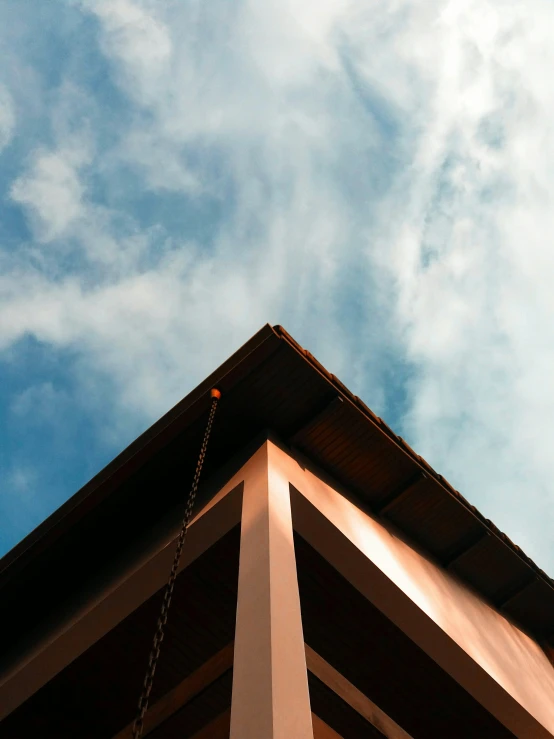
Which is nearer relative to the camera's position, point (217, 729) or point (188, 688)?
point (188, 688)

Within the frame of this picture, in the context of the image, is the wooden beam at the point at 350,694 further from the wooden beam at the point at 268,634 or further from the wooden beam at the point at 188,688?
the wooden beam at the point at 268,634

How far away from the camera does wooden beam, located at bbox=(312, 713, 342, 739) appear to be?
6.74 meters

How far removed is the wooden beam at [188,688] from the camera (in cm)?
610

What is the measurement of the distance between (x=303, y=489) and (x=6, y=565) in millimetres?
3373

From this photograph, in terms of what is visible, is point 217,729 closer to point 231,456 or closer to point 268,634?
point 231,456

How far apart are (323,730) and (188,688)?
5.25 ft

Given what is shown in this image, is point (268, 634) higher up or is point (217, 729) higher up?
point (217, 729)

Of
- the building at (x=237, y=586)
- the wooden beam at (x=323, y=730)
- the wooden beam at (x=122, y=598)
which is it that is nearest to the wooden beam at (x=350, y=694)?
the building at (x=237, y=586)

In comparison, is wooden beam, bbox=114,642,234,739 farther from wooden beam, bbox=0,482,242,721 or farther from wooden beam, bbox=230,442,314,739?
wooden beam, bbox=230,442,314,739

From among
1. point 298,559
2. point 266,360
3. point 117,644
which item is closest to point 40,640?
point 117,644

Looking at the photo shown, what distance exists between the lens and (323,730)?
6785mm

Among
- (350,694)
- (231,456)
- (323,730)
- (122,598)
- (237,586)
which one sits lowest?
(323,730)

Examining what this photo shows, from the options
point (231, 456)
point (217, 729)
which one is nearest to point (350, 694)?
point (217, 729)

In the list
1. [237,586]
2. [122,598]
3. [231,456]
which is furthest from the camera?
[231,456]
